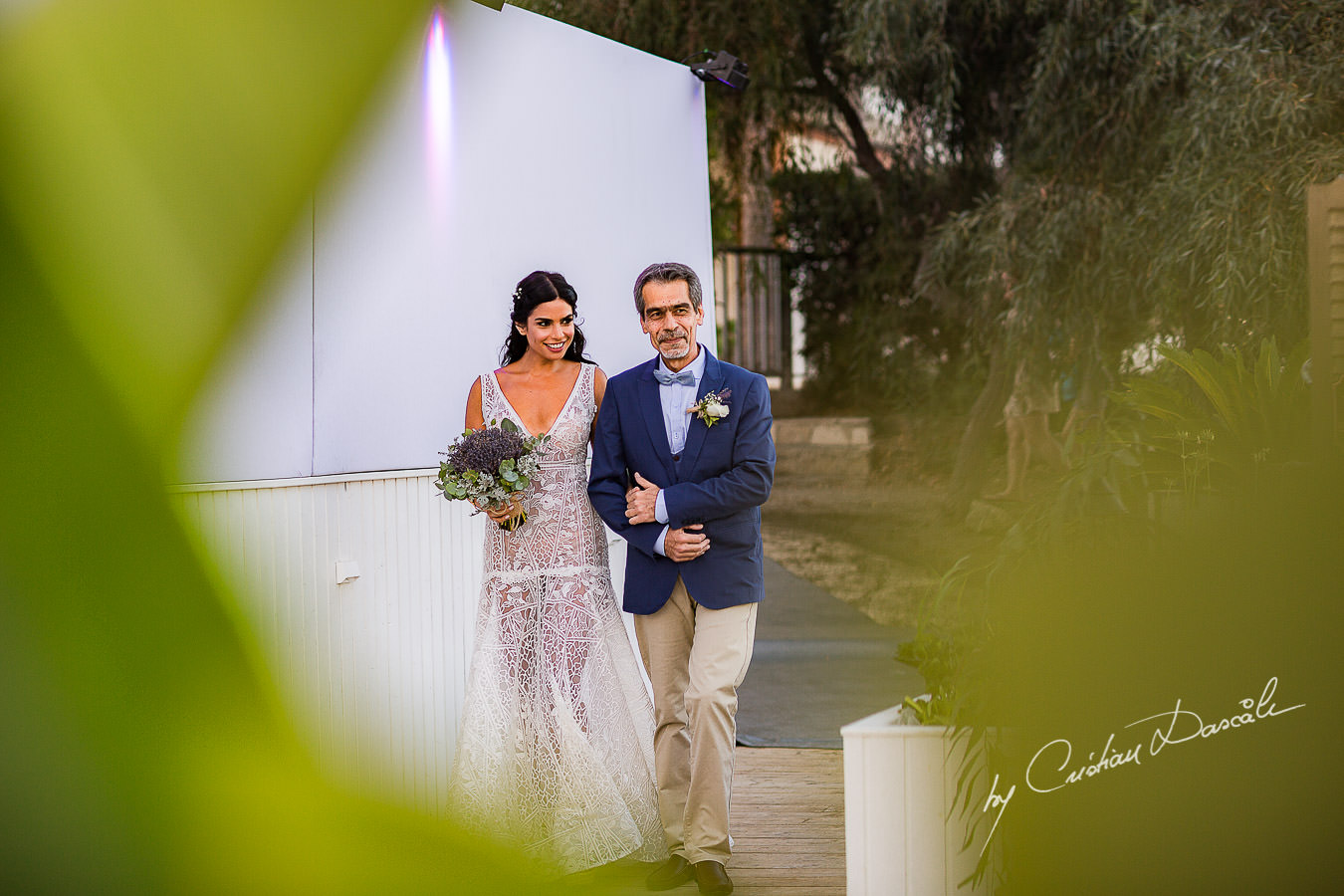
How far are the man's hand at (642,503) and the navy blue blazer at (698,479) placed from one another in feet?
0.11

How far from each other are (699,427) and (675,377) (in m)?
0.14

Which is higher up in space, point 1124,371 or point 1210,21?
point 1210,21

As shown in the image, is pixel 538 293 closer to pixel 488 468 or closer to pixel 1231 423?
pixel 488 468

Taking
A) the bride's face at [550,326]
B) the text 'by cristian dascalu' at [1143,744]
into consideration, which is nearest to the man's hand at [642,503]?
the bride's face at [550,326]

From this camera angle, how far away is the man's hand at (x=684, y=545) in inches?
112

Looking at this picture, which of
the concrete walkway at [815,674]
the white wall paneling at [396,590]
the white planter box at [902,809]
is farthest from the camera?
the concrete walkway at [815,674]

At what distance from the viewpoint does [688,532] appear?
9.47 ft

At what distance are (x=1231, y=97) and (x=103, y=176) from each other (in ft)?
22.8

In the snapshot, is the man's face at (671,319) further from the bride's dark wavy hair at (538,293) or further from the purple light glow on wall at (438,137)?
the purple light glow on wall at (438,137)

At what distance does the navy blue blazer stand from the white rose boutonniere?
34mm

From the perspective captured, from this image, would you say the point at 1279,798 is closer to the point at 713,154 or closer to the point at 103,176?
the point at 103,176

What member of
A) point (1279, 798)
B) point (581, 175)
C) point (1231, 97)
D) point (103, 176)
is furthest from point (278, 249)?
point (1231, 97)

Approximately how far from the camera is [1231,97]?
20.5 ft

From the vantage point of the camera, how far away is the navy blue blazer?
9.30 feet
